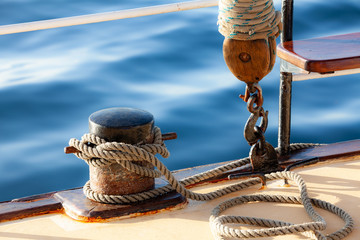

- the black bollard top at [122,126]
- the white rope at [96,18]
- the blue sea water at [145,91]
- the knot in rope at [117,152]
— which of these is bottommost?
the blue sea water at [145,91]

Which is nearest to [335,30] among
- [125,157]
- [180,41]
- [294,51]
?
[180,41]

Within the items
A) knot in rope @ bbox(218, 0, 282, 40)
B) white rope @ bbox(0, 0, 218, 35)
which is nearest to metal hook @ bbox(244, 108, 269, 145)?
knot in rope @ bbox(218, 0, 282, 40)

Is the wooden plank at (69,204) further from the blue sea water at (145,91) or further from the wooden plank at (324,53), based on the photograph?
the blue sea water at (145,91)

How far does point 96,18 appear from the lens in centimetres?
288

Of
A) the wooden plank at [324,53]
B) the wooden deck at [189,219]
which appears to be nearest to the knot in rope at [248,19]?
the wooden plank at [324,53]

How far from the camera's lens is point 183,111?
15.9 ft

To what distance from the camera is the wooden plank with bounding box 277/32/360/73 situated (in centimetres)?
234

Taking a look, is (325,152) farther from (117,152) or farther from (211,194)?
(117,152)

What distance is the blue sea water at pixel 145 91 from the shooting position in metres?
4.46

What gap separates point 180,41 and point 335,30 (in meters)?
1.38

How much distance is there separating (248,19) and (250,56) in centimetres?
13

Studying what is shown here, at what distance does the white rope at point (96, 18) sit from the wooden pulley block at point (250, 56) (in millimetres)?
673

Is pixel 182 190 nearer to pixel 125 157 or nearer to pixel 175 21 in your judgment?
pixel 125 157

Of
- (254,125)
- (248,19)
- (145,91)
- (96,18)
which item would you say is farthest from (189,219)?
(145,91)
